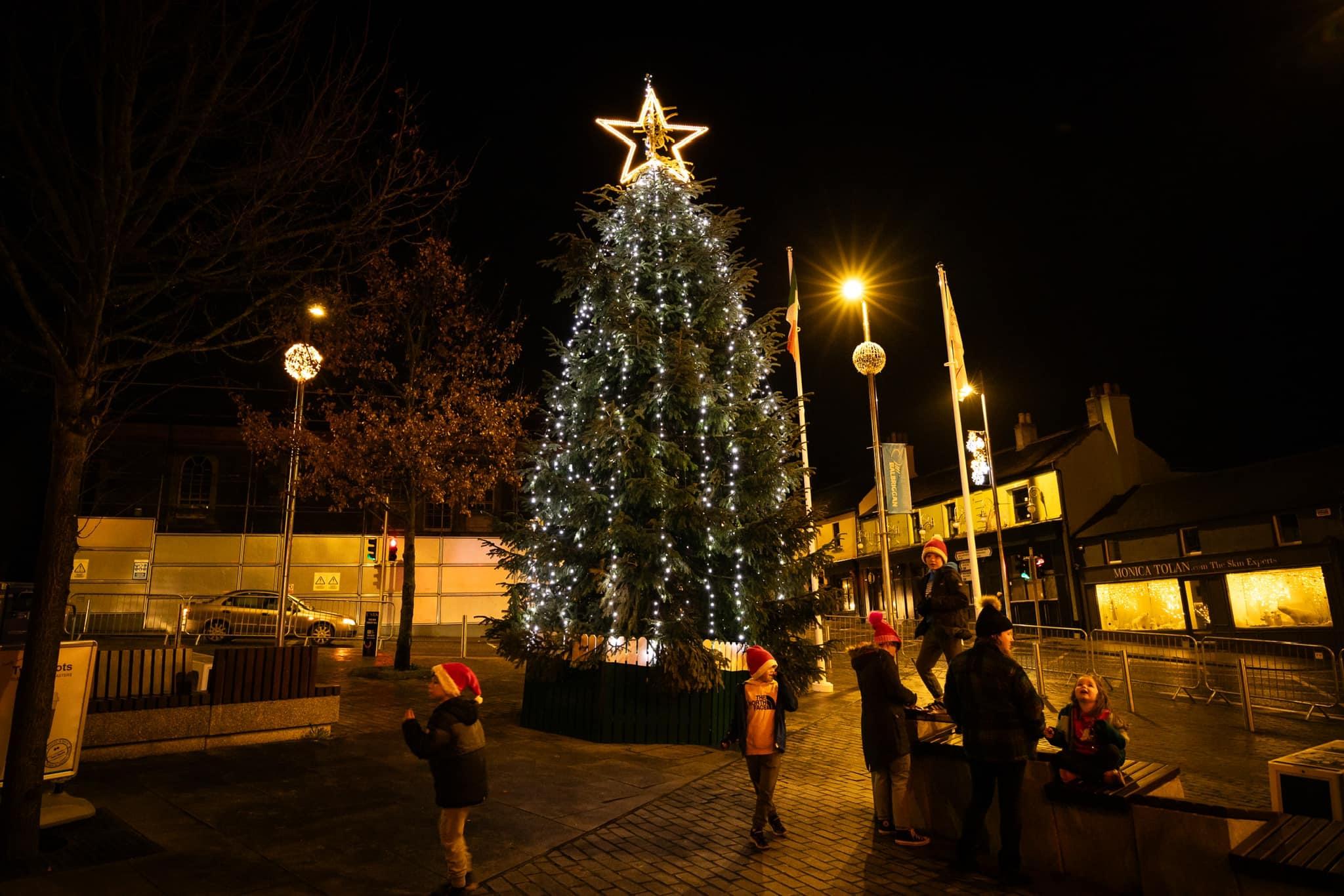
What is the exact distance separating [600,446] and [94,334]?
565cm

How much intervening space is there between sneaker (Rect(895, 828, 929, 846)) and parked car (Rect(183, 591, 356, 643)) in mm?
19241

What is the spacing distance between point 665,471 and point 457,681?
5.59m

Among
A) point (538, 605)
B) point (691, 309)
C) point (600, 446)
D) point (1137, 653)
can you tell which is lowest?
point (1137, 653)

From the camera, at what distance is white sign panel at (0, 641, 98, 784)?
258 inches

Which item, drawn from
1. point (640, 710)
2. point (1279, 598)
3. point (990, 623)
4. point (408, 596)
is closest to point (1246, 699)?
point (990, 623)

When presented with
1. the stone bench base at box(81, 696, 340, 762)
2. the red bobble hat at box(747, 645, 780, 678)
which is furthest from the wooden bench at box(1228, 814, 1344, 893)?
the stone bench base at box(81, 696, 340, 762)

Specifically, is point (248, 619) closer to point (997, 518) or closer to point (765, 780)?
point (765, 780)

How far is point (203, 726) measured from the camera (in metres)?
9.06

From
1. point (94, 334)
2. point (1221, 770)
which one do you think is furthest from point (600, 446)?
point (1221, 770)

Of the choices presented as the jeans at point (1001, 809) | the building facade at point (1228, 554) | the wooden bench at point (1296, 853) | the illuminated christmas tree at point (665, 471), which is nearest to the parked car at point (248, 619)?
the illuminated christmas tree at point (665, 471)

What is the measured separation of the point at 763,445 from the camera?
447 inches

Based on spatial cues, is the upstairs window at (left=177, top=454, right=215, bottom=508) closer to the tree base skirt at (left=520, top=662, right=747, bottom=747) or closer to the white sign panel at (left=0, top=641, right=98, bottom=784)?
the tree base skirt at (left=520, top=662, right=747, bottom=747)

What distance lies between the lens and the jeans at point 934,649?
332 inches

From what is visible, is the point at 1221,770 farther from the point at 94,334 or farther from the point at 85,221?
the point at 85,221
